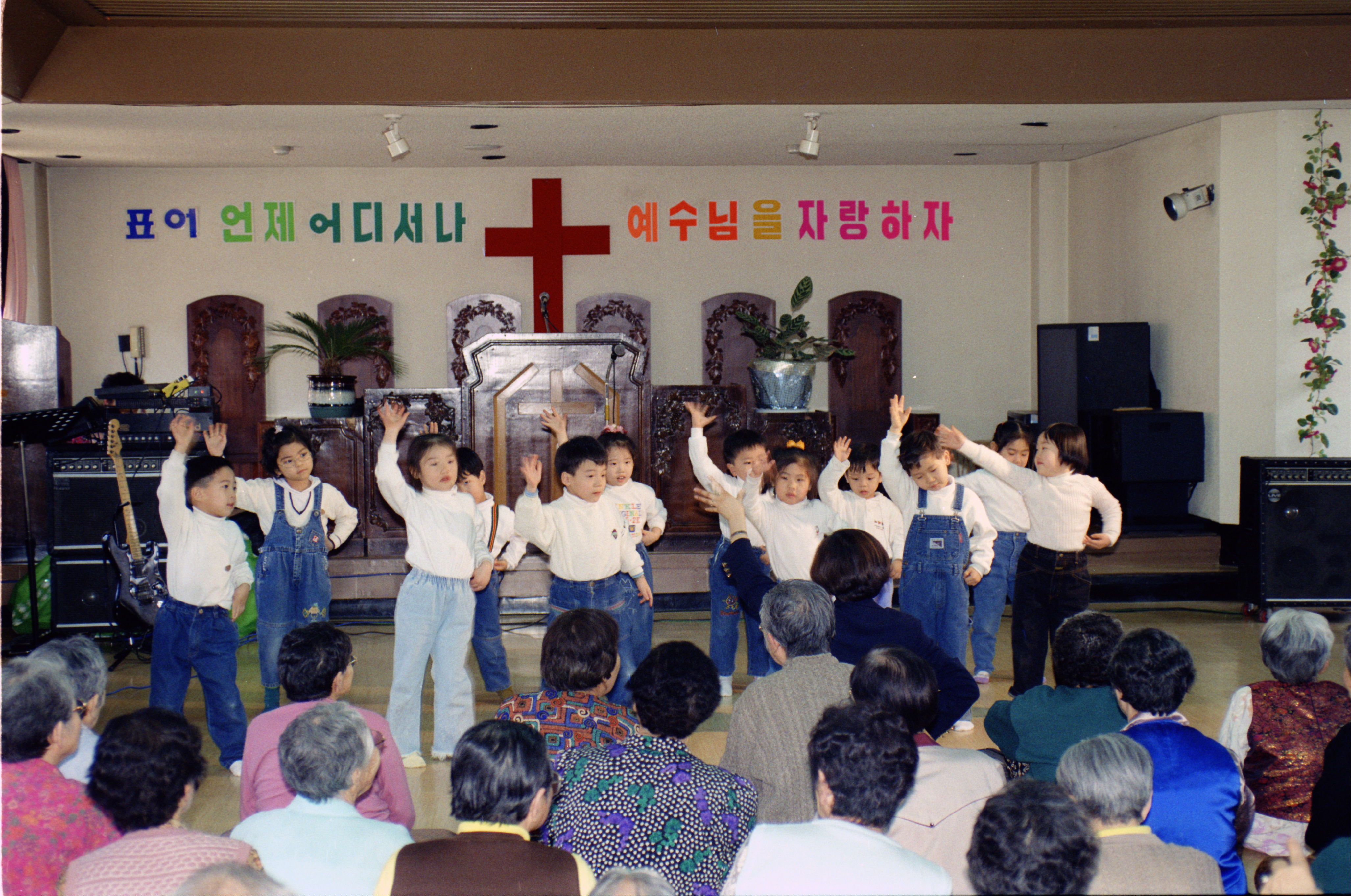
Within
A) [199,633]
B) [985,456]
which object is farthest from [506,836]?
[985,456]

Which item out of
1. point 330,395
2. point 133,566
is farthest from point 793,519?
point 330,395

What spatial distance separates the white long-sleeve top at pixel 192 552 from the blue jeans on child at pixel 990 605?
291 cm

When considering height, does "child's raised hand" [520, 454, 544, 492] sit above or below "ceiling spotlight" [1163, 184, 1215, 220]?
below

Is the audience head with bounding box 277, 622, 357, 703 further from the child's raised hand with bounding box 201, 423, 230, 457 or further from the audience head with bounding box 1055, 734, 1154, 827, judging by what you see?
the child's raised hand with bounding box 201, 423, 230, 457

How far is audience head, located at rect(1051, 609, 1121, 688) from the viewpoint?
2.57 m

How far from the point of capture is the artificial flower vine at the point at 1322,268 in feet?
19.8

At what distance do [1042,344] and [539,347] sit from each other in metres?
3.36

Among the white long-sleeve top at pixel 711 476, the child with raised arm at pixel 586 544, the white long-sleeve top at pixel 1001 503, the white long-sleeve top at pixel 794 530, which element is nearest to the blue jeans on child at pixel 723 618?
the white long-sleeve top at pixel 711 476

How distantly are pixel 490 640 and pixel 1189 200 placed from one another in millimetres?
4707

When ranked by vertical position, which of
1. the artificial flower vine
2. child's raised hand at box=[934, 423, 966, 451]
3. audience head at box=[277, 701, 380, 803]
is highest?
the artificial flower vine

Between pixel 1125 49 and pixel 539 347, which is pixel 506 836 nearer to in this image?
pixel 539 347

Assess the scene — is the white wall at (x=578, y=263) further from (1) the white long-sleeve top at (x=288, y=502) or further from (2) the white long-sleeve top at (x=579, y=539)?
(2) the white long-sleeve top at (x=579, y=539)

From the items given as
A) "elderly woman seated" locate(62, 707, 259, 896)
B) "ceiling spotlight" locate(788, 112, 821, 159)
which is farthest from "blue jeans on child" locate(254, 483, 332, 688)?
"ceiling spotlight" locate(788, 112, 821, 159)

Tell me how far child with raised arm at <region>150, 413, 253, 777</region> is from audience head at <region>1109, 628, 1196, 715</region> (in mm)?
2655
